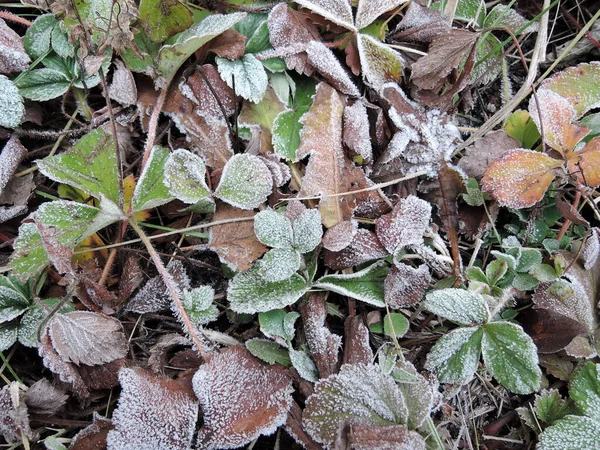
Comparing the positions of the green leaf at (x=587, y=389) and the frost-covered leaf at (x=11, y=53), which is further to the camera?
the frost-covered leaf at (x=11, y=53)

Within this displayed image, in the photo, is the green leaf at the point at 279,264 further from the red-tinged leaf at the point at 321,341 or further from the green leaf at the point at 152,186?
the green leaf at the point at 152,186

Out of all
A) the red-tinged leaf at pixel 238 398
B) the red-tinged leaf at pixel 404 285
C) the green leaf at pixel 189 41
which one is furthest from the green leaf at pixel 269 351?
the green leaf at pixel 189 41

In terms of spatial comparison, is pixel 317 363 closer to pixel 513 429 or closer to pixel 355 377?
pixel 355 377

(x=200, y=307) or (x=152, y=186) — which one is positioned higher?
(x=152, y=186)

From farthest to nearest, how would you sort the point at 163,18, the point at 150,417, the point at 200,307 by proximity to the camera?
the point at 163,18 → the point at 200,307 → the point at 150,417

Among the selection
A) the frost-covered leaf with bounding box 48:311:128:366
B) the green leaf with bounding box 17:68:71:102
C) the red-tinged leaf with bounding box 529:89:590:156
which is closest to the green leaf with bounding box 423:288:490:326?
the red-tinged leaf with bounding box 529:89:590:156

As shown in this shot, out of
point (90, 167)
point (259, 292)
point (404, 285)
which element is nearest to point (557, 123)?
point (404, 285)

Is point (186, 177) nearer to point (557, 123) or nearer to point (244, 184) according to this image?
point (244, 184)
